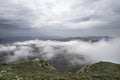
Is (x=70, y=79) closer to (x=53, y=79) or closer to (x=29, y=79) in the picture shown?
(x=53, y=79)

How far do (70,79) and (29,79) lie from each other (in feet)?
42.3

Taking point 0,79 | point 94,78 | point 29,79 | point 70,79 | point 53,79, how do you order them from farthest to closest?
1. point 94,78
2. point 70,79
3. point 53,79
4. point 29,79
5. point 0,79

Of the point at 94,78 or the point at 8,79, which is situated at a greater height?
the point at 8,79

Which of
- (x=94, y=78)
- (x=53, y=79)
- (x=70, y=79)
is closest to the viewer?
(x=53, y=79)

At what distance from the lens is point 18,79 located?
44156 millimetres

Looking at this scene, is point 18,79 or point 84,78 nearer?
point 18,79

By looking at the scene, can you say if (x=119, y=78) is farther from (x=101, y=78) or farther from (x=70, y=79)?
(x=70, y=79)

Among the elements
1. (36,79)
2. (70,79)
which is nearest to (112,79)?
(70,79)

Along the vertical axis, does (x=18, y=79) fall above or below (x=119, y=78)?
above

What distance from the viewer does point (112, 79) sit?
193 feet

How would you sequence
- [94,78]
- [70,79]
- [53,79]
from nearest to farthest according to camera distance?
[53,79] < [70,79] < [94,78]

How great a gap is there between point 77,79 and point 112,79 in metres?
10.9

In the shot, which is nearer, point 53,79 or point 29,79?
point 29,79

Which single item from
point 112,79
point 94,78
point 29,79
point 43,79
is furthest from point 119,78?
point 29,79
